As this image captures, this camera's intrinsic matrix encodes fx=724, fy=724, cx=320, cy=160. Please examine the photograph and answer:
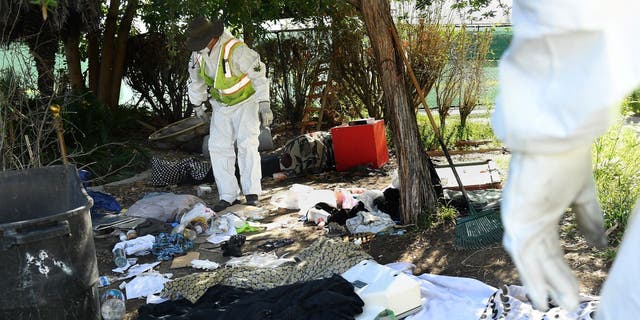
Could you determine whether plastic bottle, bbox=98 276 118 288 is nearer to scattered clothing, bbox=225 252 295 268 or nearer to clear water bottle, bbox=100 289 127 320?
clear water bottle, bbox=100 289 127 320

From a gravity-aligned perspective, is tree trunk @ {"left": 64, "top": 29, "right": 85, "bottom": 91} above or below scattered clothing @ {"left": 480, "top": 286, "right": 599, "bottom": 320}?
above

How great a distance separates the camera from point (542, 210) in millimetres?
1510

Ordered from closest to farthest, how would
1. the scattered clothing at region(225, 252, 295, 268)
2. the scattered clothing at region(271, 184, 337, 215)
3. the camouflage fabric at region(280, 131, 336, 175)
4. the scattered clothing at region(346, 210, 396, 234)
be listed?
the scattered clothing at region(225, 252, 295, 268), the scattered clothing at region(346, 210, 396, 234), the scattered clothing at region(271, 184, 337, 215), the camouflage fabric at region(280, 131, 336, 175)

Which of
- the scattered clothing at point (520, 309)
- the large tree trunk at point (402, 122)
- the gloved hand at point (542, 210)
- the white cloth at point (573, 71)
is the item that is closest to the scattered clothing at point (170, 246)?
the large tree trunk at point (402, 122)

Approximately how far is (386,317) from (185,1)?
3474 millimetres

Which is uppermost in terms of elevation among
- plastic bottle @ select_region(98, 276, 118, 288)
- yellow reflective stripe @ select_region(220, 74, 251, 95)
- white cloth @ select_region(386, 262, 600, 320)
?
yellow reflective stripe @ select_region(220, 74, 251, 95)

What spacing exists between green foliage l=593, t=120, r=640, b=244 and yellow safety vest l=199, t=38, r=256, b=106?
3.46m

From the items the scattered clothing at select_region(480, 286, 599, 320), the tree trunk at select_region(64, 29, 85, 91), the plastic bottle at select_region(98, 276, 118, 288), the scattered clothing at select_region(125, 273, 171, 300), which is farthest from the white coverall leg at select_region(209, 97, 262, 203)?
the tree trunk at select_region(64, 29, 85, 91)

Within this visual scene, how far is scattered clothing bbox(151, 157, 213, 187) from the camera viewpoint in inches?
353

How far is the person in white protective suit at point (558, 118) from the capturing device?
1.38 meters

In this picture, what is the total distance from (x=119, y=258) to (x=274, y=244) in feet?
4.12

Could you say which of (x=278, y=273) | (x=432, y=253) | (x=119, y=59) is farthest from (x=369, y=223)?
(x=119, y=59)

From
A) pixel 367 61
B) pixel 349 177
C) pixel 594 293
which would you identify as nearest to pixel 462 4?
pixel 349 177

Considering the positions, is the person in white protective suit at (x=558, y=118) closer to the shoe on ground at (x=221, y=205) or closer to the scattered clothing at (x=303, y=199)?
the scattered clothing at (x=303, y=199)
